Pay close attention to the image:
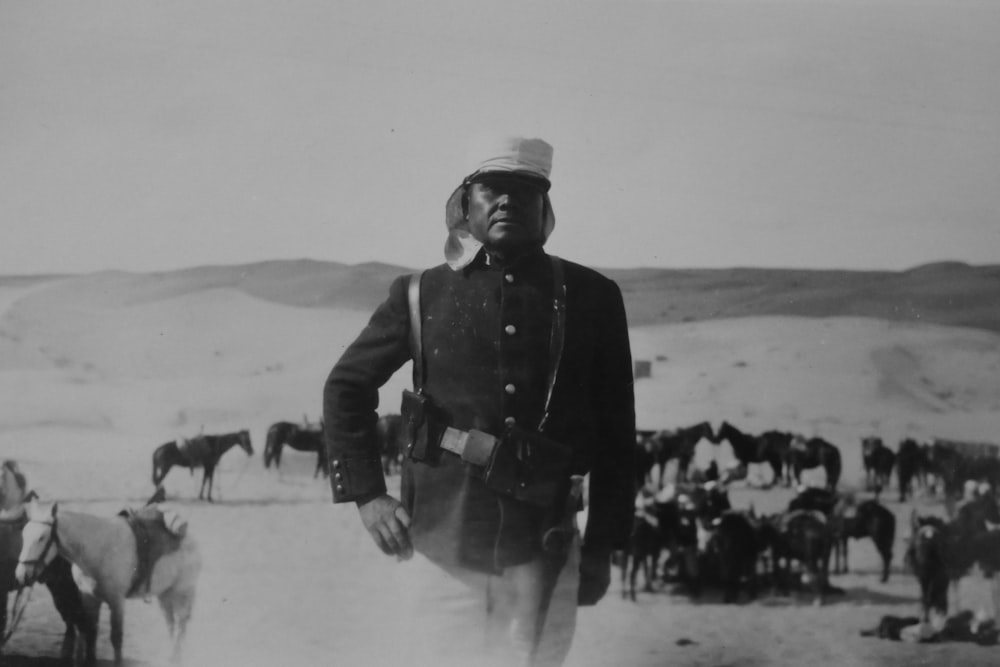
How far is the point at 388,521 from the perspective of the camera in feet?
8.36

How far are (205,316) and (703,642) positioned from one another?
5.12ft

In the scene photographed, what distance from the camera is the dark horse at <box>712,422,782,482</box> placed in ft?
9.20

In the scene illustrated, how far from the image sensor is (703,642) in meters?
2.76

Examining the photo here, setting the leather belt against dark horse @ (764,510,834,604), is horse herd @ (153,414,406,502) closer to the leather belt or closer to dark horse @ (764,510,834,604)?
the leather belt

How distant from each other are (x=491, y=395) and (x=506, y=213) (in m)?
0.43

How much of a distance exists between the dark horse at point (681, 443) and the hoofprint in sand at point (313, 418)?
0.03m

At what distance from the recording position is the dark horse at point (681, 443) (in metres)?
2.81

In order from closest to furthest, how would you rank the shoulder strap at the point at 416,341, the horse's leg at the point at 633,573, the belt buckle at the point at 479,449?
the belt buckle at the point at 479,449 < the shoulder strap at the point at 416,341 < the horse's leg at the point at 633,573

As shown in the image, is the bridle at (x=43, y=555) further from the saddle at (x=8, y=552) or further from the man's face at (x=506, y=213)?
the man's face at (x=506, y=213)

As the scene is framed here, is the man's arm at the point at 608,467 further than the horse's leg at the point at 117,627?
No

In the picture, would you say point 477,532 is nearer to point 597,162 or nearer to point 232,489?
point 232,489

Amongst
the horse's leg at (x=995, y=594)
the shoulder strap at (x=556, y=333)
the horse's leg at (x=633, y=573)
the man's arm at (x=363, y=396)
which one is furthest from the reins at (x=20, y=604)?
the horse's leg at (x=995, y=594)

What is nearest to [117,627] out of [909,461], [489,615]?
[489,615]

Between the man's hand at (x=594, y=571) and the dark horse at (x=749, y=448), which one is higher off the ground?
the dark horse at (x=749, y=448)
